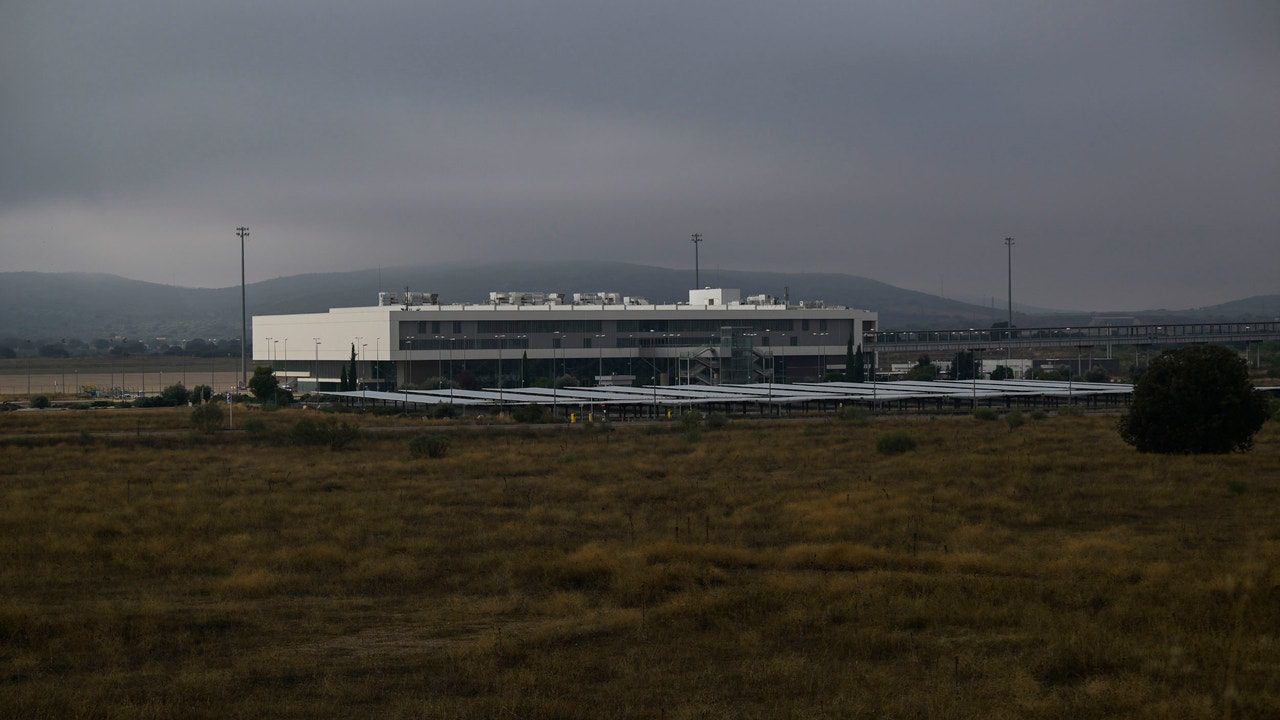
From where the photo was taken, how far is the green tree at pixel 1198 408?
147 feet

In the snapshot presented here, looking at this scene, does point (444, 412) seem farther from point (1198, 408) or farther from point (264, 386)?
point (1198, 408)

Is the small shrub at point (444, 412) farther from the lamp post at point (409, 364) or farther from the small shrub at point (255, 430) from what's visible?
the lamp post at point (409, 364)

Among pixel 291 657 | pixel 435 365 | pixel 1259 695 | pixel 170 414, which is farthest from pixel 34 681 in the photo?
pixel 435 365

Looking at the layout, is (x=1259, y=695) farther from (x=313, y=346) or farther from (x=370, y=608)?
(x=313, y=346)

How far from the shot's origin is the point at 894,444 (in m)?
48.8

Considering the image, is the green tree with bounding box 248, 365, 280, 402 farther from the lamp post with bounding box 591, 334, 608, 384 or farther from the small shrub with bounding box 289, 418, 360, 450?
the small shrub with bounding box 289, 418, 360, 450

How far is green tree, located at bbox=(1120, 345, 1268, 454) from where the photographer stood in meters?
44.8

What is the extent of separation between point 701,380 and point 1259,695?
11008cm

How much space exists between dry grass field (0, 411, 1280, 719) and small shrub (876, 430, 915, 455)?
24.3 feet

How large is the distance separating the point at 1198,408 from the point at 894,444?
10664 mm

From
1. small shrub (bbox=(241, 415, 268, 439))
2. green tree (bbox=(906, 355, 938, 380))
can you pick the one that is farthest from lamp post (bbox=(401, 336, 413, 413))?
small shrub (bbox=(241, 415, 268, 439))

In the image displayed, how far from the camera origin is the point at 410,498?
1369 inches

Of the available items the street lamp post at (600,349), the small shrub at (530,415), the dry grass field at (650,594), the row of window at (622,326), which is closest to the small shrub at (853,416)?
the small shrub at (530,415)

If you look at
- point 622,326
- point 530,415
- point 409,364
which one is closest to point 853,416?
point 530,415
